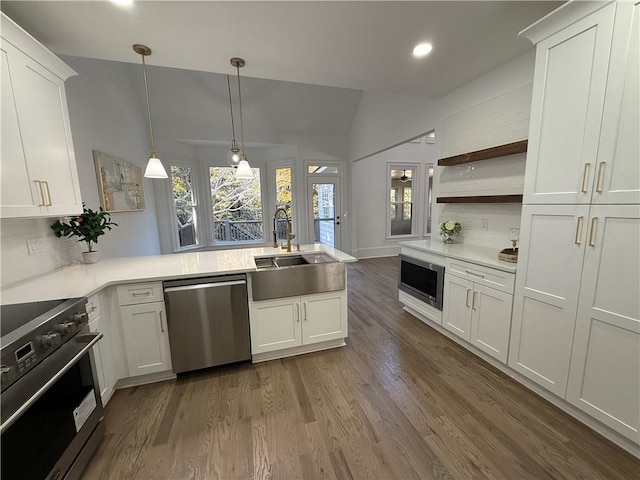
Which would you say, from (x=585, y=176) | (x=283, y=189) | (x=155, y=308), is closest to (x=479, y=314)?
(x=585, y=176)

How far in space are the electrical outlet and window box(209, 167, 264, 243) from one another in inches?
155

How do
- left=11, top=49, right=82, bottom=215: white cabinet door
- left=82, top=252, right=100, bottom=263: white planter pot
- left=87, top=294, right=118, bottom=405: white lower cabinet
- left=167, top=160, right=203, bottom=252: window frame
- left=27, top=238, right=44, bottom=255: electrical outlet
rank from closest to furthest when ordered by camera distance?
left=11, top=49, right=82, bottom=215: white cabinet door < left=87, top=294, right=118, bottom=405: white lower cabinet < left=27, top=238, right=44, bottom=255: electrical outlet < left=82, top=252, right=100, bottom=263: white planter pot < left=167, top=160, right=203, bottom=252: window frame

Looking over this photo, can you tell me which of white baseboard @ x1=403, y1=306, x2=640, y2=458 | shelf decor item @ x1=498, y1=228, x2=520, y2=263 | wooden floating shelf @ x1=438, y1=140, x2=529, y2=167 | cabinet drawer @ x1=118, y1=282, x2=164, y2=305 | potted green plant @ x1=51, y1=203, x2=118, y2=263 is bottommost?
white baseboard @ x1=403, y1=306, x2=640, y2=458

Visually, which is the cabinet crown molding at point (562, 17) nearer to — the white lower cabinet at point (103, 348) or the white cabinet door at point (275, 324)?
the white cabinet door at point (275, 324)

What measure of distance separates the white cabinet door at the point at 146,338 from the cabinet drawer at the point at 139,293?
0.12ft

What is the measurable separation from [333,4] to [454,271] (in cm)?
227

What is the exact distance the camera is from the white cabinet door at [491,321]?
2044 mm

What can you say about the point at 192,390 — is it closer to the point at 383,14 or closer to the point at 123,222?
the point at 123,222

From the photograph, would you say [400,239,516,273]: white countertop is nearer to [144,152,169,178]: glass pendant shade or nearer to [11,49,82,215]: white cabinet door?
[144,152,169,178]: glass pendant shade

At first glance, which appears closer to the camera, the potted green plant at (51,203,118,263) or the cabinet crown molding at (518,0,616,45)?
the cabinet crown molding at (518,0,616,45)

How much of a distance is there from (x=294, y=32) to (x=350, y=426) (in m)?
2.67

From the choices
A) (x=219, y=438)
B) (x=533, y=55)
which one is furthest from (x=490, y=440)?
(x=533, y=55)

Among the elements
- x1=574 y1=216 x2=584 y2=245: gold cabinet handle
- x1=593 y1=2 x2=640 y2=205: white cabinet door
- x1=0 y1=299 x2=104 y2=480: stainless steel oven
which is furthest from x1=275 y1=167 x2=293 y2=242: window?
x1=593 y1=2 x2=640 y2=205: white cabinet door

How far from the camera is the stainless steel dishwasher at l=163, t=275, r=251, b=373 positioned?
78.8 inches
